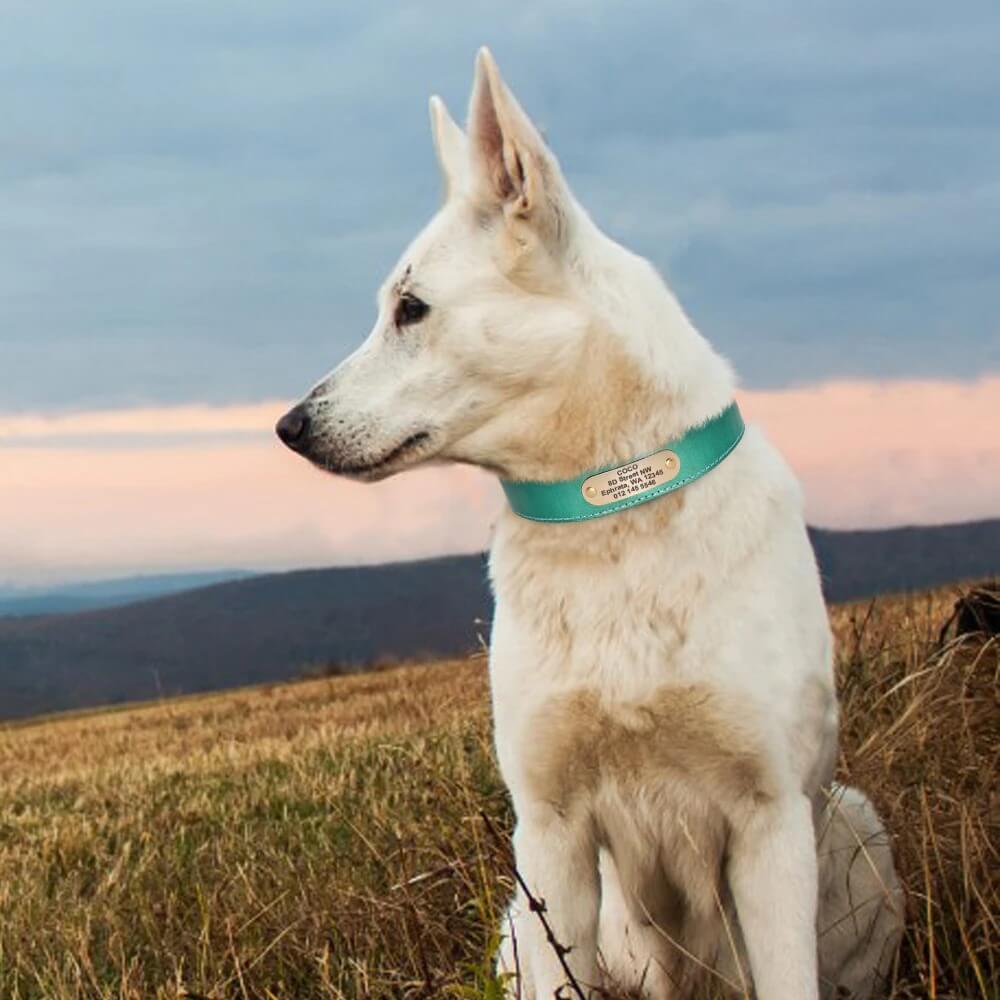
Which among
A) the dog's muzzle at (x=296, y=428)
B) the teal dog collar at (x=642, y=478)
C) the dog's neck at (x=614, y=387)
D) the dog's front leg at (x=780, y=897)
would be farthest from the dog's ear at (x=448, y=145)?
the dog's front leg at (x=780, y=897)

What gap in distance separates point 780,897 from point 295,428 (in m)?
1.58

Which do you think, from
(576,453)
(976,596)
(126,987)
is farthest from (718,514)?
(976,596)

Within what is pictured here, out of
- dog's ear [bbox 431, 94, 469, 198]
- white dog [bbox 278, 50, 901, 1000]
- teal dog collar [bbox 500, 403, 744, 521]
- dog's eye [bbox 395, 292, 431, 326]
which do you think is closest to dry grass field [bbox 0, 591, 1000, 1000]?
white dog [bbox 278, 50, 901, 1000]

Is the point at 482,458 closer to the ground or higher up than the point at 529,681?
higher up

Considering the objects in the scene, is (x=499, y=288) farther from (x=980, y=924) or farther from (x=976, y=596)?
(x=976, y=596)

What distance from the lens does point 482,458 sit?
11.6ft

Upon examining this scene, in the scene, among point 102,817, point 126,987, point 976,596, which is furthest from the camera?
point 102,817

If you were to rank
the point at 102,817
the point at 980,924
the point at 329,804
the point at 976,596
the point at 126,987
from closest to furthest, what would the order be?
1. the point at 980,924
2. the point at 126,987
3. the point at 976,596
4. the point at 329,804
5. the point at 102,817

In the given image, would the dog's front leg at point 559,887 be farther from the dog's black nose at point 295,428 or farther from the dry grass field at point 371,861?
the dog's black nose at point 295,428

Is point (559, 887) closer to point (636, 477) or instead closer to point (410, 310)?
point (636, 477)

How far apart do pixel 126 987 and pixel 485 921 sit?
1057mm

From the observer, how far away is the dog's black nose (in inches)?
141

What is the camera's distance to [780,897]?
3.33 metres

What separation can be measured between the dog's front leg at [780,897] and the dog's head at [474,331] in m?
1.05
